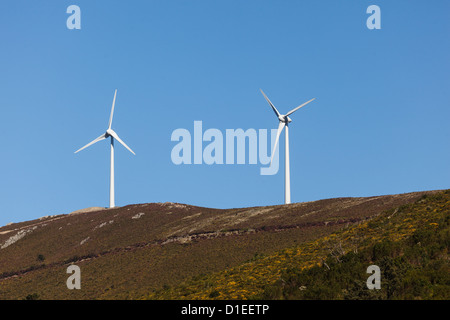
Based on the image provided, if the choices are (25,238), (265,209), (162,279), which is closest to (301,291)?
(162,279)

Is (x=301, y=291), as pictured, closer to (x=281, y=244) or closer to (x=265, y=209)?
(x=281, y=244)

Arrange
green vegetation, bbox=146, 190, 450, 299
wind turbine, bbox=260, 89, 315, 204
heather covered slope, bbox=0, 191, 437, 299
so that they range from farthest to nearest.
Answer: wind turbine, bbox=260, 89, 315, 204, heather covered slope, bbox=0, 191, 437, 299, green vegetation, bbox=146, 190, 450, 299

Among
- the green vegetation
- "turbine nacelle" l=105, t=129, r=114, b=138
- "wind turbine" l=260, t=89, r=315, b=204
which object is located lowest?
the green vegetation

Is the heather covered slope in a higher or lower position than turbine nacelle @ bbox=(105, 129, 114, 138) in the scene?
lower

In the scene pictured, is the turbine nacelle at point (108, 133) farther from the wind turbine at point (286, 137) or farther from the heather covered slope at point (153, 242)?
the wind turbine at point (286, 137)

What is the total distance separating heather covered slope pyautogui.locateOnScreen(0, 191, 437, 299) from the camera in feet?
278

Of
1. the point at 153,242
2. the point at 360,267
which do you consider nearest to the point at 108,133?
the point at 153,242

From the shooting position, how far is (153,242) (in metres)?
111

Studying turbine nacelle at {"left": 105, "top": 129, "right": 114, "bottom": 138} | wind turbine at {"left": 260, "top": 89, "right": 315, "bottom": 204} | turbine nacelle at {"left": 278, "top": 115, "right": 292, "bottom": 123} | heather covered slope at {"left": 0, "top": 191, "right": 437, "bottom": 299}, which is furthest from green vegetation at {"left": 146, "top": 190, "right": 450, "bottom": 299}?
turbine nacelle at {"left": 105, "top": 129, "right": 114, "bottom": 138}

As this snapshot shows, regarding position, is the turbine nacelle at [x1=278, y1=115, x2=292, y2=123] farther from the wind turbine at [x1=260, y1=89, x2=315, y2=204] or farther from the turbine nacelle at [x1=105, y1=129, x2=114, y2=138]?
the turbine nacelle at [x1=105, y1=129, x2=114, y2=138]

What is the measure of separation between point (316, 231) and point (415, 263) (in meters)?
49.9

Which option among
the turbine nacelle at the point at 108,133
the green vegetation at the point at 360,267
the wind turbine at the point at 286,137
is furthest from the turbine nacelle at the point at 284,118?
the green vegetation at the point at 360,267
